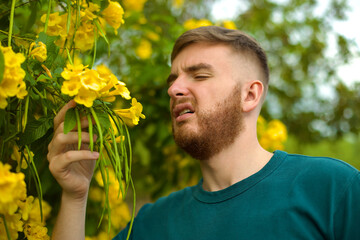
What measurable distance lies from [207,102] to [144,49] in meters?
1.03

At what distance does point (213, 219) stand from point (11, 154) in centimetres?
70

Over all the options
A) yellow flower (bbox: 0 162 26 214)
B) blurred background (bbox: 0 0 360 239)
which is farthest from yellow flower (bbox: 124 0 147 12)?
yellow flower (bbox: 0 162 26 214)

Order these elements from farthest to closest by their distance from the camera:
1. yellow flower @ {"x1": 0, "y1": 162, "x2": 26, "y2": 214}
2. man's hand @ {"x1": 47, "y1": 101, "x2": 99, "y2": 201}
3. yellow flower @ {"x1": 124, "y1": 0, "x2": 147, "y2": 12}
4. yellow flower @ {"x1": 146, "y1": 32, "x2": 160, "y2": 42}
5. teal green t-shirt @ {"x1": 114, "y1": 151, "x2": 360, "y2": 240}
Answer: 1. yellow flower @ {"x1": 124, "y1": 0, "x2": 147, "y2": 12}
2. yellow flower @ {"x1": 146, "y1": 32, "x2": 160, "y2": 42}
3. teal green t-shirt @ {"x1": 114, "y1": 151, "x2": 360, "y2": 240}
4. man's hand @ {"x1": 47, "y1": 101, "x2": 99, "y2": 201}
5. yellow flower @ {"x1": 0, "y1": 162, "x2": 26, "y2": 214}

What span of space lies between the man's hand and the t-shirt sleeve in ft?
2.50

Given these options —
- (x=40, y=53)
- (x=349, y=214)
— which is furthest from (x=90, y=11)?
(x=349, y=214)

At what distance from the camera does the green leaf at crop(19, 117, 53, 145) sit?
3.04 ft

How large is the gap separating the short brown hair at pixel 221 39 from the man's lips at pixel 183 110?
293mm

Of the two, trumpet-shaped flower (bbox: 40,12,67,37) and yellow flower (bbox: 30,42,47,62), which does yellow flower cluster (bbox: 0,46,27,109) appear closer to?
yellow flower (bbox: 30,42,47,62)

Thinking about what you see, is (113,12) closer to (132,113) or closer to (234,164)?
(132,113)

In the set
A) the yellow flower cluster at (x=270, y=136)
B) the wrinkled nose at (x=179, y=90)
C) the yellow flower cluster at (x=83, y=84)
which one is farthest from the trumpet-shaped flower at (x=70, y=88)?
the yellow flower cluster at (x=270, y=136)

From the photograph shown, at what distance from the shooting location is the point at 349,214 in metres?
1.15

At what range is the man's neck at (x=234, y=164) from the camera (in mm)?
1439

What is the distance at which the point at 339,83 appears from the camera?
3457mm

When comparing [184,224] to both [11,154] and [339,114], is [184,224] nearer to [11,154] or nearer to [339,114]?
[11,154]
